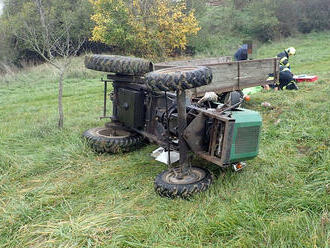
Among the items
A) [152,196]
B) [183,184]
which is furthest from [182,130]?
[152,196]

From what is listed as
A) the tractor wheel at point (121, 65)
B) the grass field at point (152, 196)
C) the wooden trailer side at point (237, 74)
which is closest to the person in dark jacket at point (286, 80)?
the wooden trailer side at point (237, 74)

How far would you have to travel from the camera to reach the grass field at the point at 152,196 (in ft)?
9.05

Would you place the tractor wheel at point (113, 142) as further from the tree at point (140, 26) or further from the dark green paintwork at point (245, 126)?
the tree at point (140, 26)

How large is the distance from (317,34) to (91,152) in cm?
2584

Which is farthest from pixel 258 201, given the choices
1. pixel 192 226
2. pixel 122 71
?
pixel 122 71

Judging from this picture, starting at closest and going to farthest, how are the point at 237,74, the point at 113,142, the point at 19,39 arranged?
1. the point at 113,142
2. the point at 237,74
3. the point at 19,39

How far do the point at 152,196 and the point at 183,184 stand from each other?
397mm

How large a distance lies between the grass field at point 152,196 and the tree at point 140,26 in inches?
449

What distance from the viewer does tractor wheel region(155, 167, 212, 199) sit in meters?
3.40

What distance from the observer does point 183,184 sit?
3.46 metres

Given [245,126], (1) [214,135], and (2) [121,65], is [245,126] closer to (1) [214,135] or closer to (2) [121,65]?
(1) [214,135]

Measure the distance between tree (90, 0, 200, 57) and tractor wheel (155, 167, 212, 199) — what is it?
13.4m

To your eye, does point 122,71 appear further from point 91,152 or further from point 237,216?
point 237,216

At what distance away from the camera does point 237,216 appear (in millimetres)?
2869
